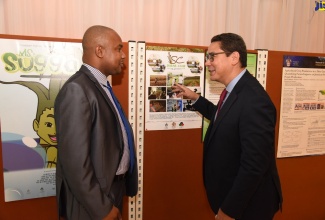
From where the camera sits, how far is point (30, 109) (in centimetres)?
156

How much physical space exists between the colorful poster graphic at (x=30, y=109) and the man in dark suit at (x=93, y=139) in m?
0.28

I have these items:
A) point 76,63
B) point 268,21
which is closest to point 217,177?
point 76,63

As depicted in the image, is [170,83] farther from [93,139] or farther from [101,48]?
[93,139]

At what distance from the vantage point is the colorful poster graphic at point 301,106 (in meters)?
Result: 2.18

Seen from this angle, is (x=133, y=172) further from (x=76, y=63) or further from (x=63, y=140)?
(x=76, y=63)

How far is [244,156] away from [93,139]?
0.77 metres

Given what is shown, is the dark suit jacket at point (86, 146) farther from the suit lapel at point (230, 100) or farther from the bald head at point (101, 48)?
the suit lapel at point (230, 100)

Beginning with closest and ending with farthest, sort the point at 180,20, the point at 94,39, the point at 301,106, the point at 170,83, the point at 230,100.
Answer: the point at 94,39 < the point at 230,100 < the point at 170,83 < the point at 301,106 < the point at 180,20

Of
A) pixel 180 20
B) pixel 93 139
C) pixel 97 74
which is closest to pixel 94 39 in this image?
pixel 97 74

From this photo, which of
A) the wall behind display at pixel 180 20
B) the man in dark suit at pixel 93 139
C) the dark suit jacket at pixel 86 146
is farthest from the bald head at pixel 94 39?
the wall behind display at pixel 180 20

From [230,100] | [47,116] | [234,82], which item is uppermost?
[234,82]

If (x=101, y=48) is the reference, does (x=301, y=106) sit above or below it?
below

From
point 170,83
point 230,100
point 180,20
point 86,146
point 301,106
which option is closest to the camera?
point 86,146

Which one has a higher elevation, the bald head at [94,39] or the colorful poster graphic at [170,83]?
the bald head at [94,39]
